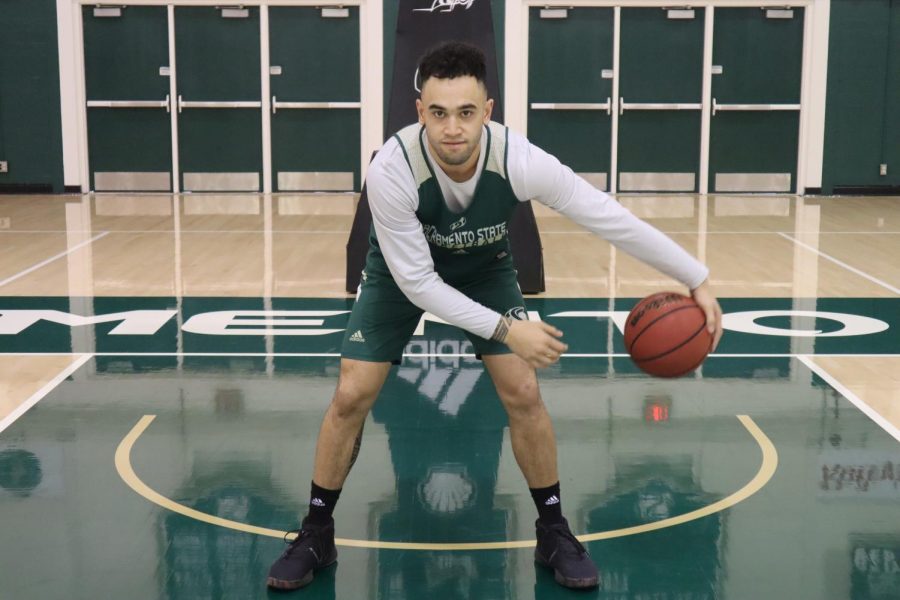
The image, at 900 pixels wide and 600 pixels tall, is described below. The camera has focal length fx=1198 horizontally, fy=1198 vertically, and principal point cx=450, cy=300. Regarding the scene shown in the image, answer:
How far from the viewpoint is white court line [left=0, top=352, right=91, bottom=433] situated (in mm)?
5367

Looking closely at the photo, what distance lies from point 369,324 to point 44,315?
468 centimetres

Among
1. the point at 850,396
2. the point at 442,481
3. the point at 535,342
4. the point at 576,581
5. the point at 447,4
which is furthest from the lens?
the point at 447,4

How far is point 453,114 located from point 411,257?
42cm

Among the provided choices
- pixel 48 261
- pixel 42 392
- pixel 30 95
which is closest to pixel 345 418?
pixel 42 392

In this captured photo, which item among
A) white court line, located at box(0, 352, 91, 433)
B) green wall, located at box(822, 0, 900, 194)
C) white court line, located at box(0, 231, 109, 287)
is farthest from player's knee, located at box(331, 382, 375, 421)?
green wall, located at box(822, 0, 900, 194)

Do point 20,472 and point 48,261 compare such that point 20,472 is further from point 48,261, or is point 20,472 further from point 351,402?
point 48,261

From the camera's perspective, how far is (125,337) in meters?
7.14

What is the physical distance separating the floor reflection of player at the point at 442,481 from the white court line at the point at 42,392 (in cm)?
162

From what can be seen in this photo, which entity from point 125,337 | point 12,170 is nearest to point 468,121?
point 125,337

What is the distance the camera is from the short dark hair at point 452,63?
3291mm

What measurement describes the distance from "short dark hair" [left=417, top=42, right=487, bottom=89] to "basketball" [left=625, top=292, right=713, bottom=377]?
2.96 ft

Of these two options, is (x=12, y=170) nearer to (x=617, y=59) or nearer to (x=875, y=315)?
(x=617, y=59)

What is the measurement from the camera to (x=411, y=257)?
3373 millimetres

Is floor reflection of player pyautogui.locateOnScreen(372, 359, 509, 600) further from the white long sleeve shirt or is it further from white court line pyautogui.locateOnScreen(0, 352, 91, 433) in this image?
white court line pyautogui.locateOnScreen(0, 352, 91, 433)
